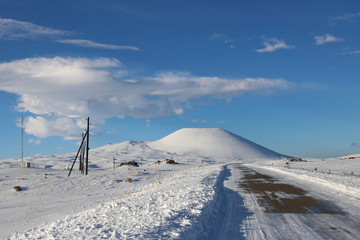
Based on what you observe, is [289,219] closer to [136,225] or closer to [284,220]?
[284,220]

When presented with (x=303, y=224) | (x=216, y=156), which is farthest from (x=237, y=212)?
(x=216, y=156)

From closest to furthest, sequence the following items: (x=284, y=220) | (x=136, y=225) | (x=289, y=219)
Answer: (x=136, y=225)
(x=284, y=220)
(x=289, y=219)

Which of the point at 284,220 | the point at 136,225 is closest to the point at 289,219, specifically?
the point at 284,220

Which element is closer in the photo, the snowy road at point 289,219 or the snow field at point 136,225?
the snow field at point 136,225

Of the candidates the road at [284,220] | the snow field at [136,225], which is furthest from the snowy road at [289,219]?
the snow field at [136,225]

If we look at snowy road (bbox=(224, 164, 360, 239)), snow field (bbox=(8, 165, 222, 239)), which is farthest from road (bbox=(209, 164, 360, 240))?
snow field (bbox=(8, 165, 222, 239))

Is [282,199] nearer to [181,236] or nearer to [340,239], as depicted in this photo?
[340,239]

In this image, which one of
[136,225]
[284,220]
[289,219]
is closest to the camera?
[136,225]

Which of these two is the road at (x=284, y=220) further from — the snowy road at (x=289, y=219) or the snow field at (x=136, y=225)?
the snow field at (x=136, y=225)

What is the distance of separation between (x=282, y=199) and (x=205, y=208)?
4704mm

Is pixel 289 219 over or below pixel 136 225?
below

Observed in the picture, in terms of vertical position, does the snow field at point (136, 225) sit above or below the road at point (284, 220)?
above

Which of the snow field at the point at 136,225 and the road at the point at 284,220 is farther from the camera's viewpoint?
the road at the point at 284,220

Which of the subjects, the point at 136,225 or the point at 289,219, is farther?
the point at 289,219
